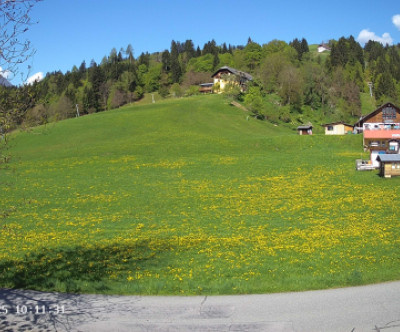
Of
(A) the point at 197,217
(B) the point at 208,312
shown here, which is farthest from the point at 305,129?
(B) the point at 208,312

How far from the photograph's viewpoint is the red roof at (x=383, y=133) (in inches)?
2202

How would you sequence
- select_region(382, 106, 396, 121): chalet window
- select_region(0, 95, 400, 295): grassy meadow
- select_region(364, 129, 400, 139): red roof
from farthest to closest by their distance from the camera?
1. select_region(382, 106, 396, 121): chalet window
2. select_region(364, 129, 400, 139): red roof
3. select_region(0, 95, 400, 295): grassy meadow

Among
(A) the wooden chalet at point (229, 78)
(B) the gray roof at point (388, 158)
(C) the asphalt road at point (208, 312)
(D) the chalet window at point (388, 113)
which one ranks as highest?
(A) the wooden chalet at point (229, 78)

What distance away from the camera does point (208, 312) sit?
1179cm

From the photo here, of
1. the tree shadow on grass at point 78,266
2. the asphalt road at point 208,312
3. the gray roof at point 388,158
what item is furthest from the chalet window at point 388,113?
the asphalt road at point 208,312

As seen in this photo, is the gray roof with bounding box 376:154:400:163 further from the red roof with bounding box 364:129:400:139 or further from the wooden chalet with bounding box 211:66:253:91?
the wooden chalet with bounding box 211:66:253:91

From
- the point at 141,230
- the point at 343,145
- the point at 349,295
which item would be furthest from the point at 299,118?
the point at 349,295

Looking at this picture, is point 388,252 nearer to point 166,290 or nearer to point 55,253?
point 166,290

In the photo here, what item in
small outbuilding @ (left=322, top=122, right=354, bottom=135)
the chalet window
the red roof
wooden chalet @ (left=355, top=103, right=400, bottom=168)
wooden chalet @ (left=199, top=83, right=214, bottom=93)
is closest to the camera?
wooden chalet @ (left=355, top=103, right=400, bottom=168)

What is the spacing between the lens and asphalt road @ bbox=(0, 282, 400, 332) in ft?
35.5

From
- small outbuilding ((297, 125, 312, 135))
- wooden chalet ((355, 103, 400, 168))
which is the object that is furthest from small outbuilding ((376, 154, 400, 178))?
small outbuilding ((297, 125, 312, 135))

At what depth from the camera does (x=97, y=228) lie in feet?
82.8

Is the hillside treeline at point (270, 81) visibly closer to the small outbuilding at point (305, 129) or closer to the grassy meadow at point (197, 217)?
the small outbuilding at point (305, 129)

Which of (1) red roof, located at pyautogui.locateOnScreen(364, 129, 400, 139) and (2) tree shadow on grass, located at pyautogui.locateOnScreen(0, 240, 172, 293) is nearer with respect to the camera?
(2) tree shadow on grass, located at pyautogui.locateOnScreen(0, 240, 172, 293)
